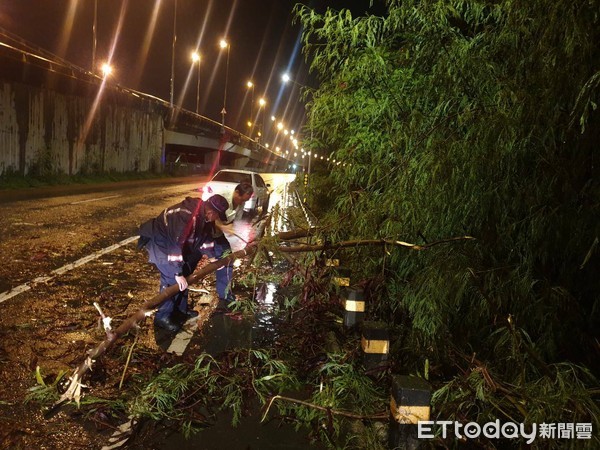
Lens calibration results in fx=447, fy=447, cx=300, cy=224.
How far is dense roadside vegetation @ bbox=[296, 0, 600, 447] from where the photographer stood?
3.09 meters

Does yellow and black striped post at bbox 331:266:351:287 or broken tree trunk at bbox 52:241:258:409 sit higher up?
yellow and black striped post at bbox 331:266:351:287

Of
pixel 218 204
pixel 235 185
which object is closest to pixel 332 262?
pixel 218 204

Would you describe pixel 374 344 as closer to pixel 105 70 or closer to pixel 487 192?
pixel 487 192

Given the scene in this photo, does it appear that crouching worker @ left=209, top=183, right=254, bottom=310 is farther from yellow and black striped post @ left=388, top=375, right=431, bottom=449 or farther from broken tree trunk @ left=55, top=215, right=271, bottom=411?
yellow and black striped post @ left=388, top=375, right=431, bottom=449

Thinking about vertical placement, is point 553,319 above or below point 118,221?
above

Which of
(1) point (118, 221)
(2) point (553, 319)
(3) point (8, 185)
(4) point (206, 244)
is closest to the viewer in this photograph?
(2) point (553, 319)

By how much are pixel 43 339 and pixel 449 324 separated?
405 centimetres

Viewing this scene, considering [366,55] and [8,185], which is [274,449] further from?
[8,185]

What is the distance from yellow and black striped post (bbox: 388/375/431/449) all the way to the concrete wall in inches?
753

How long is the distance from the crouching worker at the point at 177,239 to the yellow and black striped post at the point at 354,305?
165cm

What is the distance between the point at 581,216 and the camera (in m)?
3.40

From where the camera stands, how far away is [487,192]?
3.79 meters

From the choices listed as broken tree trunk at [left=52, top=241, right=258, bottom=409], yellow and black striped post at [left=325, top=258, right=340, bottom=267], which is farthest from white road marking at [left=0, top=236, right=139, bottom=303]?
yellow and black striped post at [left=325, top=258, right=340, bottom=267]

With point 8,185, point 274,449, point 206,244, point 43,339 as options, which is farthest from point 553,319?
point 8,185
